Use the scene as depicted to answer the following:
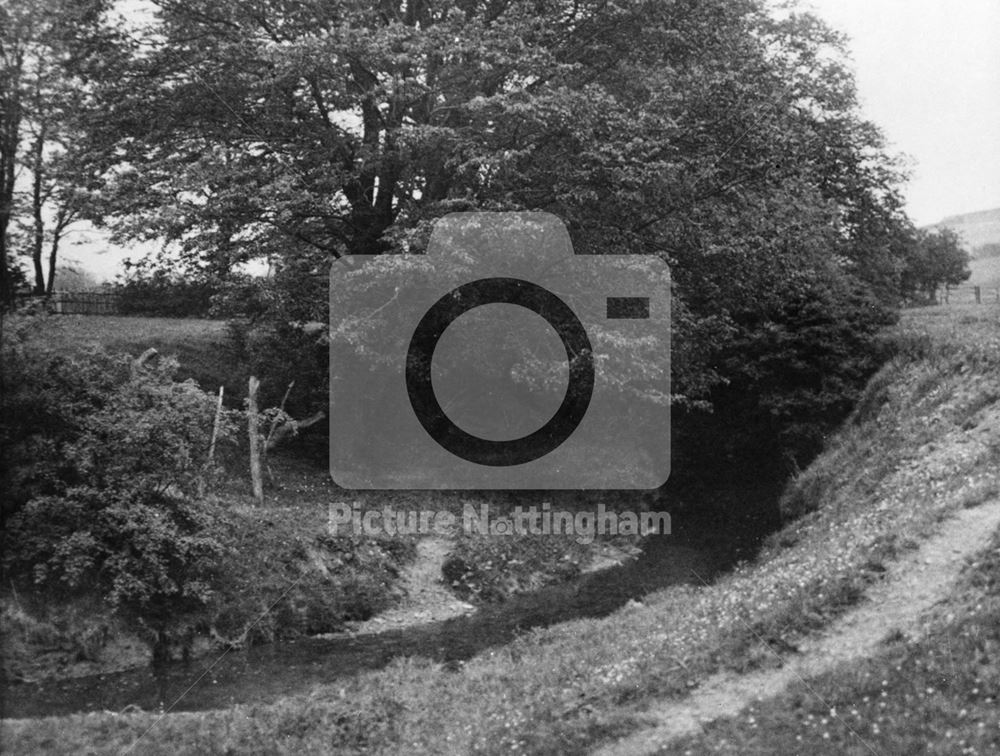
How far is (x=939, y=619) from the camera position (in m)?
11.3

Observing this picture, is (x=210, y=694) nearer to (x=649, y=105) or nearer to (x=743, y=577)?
(x=743, y=577)

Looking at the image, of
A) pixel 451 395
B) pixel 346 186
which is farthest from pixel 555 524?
pixel 346 186

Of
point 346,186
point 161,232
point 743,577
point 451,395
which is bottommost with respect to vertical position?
point 743,577

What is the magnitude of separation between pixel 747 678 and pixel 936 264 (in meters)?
41.1

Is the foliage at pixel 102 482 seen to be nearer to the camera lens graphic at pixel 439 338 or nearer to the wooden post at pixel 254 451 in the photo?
the wooden post at pixel 254 451

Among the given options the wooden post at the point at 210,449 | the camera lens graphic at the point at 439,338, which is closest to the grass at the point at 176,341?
the camera lens graphic at the point at 439,338

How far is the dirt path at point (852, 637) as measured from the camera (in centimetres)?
1083

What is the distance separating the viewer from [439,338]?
24453 mm

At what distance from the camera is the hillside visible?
57.4 meters

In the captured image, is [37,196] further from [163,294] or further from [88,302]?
[88,302]

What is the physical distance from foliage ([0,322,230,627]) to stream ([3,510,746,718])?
62.3 inches

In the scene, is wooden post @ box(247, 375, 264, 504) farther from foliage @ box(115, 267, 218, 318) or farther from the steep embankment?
the steep embankment

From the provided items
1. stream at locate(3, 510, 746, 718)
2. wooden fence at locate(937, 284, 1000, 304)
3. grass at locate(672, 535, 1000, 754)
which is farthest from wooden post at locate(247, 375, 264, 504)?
wooden fence at locate(937, 284, 1000, 304)

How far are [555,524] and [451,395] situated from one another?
4.63m
